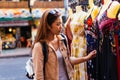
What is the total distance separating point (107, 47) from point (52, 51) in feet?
1.53

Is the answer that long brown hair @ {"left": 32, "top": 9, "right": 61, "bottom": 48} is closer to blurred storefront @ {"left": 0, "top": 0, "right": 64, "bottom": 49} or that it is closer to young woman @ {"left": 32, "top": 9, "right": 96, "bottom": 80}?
young woman @ {"left": 32, "top": 9, "right": 96, "bottom": 80}

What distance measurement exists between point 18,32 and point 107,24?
68.3ft

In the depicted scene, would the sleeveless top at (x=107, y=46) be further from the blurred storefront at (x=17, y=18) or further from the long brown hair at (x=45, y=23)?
the blurred storefront at (x=17, y=18)

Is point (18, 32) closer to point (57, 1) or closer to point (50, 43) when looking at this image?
point (57, 1)

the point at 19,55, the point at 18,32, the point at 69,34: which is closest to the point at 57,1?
the point at 18,32

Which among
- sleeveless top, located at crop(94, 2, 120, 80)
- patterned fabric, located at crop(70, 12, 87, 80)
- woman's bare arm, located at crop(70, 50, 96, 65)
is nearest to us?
sleeveless top, located at crop(94, 2, 120, 80)

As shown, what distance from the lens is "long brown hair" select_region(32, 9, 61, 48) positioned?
2621mm

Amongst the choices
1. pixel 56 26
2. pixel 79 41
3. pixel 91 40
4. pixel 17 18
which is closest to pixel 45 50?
pixel 56 26

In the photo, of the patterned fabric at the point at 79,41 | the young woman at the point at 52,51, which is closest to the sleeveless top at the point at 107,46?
the young woman at the point at 52,51

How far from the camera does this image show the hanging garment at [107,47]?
262cm

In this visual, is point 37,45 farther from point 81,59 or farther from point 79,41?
point 79,41

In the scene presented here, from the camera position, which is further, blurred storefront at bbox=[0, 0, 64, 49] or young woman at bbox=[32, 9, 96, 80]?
blurred storefront at bbox=[0, 0, 64, 49]

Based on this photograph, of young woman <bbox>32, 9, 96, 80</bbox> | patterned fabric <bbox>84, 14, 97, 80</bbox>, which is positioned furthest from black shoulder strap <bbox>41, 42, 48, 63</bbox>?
patterned fabric <bbox>84, 14, 97, 80</bbox>

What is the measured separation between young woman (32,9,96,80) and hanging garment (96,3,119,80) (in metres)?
0.32
